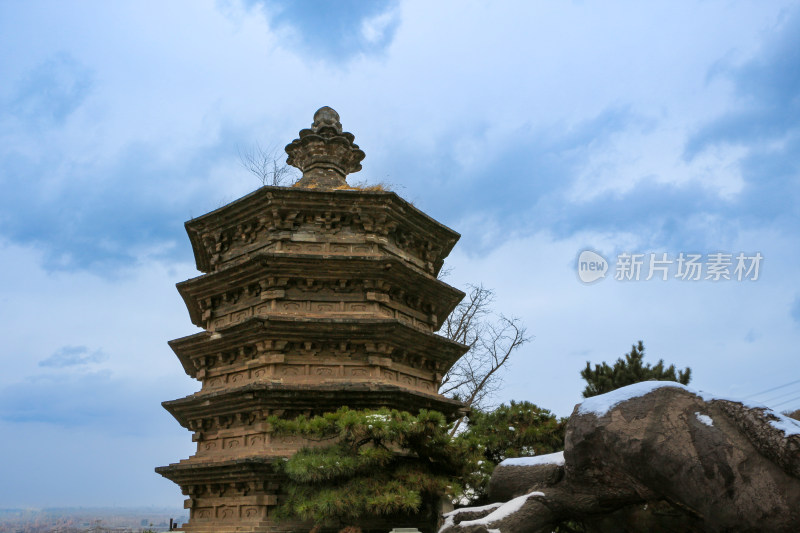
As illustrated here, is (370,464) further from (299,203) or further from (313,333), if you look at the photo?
(299,203)

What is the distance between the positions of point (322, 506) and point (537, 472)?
331 centimetres

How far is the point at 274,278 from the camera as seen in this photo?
486 inches

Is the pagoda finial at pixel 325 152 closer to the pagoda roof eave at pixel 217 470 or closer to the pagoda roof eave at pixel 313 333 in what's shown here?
the pagoda roof eave at pixel 313 333

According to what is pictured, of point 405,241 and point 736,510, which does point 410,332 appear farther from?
point 736,510

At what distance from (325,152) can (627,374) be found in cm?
1068

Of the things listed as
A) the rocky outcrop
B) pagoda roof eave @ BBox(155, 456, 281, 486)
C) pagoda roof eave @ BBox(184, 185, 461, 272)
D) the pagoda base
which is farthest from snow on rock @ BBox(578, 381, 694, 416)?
pagoda roof eave @ BBox(184, 185, 461, 272)

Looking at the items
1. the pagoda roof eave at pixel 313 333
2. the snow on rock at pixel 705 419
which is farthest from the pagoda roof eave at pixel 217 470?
the snow on rock at pixel 705 419

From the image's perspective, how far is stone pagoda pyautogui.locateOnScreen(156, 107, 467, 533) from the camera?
10961 millimetres

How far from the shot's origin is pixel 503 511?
7.96m

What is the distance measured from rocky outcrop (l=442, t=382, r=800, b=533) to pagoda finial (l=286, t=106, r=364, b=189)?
33.0 ft

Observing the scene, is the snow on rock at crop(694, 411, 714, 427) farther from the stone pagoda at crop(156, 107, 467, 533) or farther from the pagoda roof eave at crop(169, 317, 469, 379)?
the pagoda roof eave at crop(169, 317, 469, 379)

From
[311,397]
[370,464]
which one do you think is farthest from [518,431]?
[311,397]

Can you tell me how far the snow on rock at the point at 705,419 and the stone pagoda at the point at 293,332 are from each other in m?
5.45

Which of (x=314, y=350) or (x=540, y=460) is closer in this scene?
(x=540, y=460)
